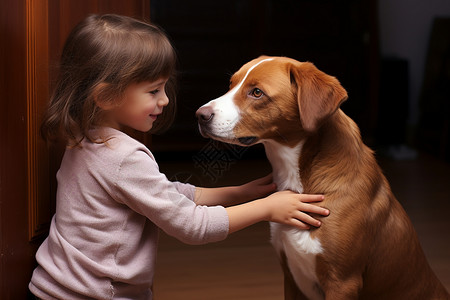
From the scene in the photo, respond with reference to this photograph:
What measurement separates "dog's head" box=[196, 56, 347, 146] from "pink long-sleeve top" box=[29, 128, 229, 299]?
0.21 m

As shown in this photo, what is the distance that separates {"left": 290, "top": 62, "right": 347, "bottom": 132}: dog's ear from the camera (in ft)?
5.50

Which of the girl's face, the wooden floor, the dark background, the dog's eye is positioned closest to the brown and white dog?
the dog's eye

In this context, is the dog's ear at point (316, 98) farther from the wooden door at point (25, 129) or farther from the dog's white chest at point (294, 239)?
the wooden door at point (25, 129)

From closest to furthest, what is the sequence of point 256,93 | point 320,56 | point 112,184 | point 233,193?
point 112,184 → point 256,93 → point 233,193 → point 320,56

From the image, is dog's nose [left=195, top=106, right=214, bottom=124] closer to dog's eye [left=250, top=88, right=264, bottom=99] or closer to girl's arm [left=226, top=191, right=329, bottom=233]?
dog's eye [left=250, top=88, right=264, bottom=99]

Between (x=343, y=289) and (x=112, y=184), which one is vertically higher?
(x=112, y=184)

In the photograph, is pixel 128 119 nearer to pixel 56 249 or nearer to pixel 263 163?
pixel 56 249

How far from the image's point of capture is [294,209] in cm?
175

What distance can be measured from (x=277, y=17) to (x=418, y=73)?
6.01ft

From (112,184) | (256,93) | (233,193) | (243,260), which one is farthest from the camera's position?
(243,260)

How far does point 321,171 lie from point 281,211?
6.5 inches

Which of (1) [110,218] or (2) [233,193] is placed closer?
(1) [110,218]

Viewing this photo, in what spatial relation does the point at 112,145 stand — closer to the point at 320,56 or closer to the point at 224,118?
the point at 224,118

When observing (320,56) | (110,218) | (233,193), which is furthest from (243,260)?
(320,56)
